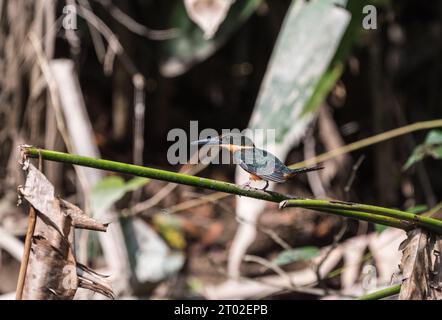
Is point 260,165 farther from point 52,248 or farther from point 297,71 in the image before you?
point 297,71

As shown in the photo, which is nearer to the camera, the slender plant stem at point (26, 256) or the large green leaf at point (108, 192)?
the slender plant stem at point (26, 256)

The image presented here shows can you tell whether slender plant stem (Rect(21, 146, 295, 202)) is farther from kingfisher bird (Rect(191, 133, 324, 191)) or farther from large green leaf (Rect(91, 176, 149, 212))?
large green leaf (Rect(91, 176, 149, 212))

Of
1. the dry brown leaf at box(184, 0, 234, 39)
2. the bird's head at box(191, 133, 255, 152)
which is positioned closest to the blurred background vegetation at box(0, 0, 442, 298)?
the dry brown leaf at box(184, 0, 234, 39)

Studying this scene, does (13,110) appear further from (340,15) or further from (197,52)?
(340,15)

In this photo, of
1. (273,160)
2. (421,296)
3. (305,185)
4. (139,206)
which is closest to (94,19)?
(139,206)

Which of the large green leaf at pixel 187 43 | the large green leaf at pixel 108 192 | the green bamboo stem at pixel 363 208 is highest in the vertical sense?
the large green leaf at pixel 187 43

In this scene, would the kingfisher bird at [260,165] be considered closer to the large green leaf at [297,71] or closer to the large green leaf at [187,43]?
the large green leaf at [297,71]

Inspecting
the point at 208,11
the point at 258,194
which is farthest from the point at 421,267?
the point at 208,11

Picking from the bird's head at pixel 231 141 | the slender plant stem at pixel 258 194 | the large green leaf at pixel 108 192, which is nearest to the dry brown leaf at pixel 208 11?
the large green leaf at pixel 108 192
